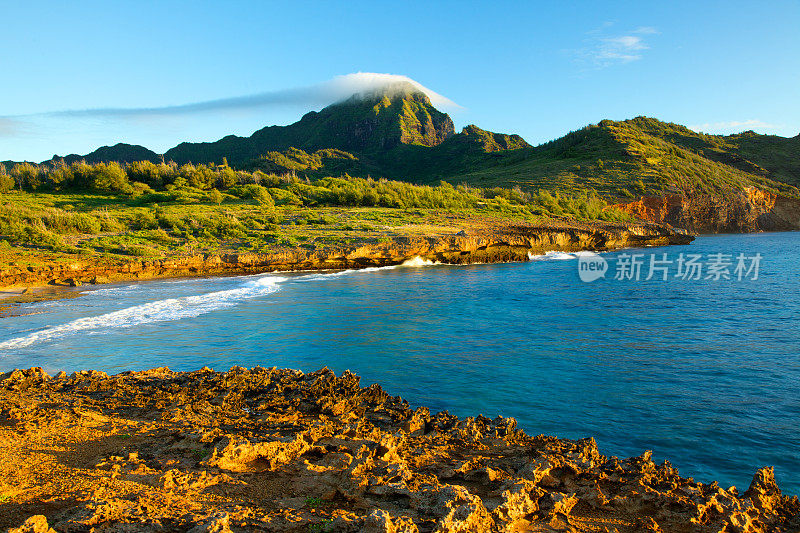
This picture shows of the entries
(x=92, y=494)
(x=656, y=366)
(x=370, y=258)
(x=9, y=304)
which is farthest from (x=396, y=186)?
(x=92, y=494)

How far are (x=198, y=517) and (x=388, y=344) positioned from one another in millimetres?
8502

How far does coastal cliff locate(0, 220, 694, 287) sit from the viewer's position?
22828 mm

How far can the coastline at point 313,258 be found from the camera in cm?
2175

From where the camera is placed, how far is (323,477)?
4773 millimetres

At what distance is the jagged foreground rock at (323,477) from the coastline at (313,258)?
16.4 m

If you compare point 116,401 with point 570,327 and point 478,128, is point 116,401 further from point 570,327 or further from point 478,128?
point 478,128

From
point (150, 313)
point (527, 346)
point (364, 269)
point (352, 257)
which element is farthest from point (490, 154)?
point (527, 346)

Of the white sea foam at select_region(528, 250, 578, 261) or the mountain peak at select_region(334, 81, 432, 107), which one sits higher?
the mountain peak at select_region(334, 81, 432, 107)

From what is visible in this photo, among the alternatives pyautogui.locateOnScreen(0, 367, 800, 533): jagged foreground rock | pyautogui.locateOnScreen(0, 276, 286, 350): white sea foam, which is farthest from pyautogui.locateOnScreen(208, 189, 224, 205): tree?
pyautogui.locateOnScreen(0, 367, 800, 533): jagged foreground rock

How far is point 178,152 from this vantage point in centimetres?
11344

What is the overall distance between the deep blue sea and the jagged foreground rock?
1632 millimetres

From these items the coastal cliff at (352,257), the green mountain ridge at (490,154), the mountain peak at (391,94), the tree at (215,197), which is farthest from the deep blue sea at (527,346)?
the mountain peak at (391,94)

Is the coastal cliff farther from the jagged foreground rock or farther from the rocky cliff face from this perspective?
the rocky cliff face

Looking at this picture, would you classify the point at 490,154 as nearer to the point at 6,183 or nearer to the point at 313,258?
the point at 313,258
